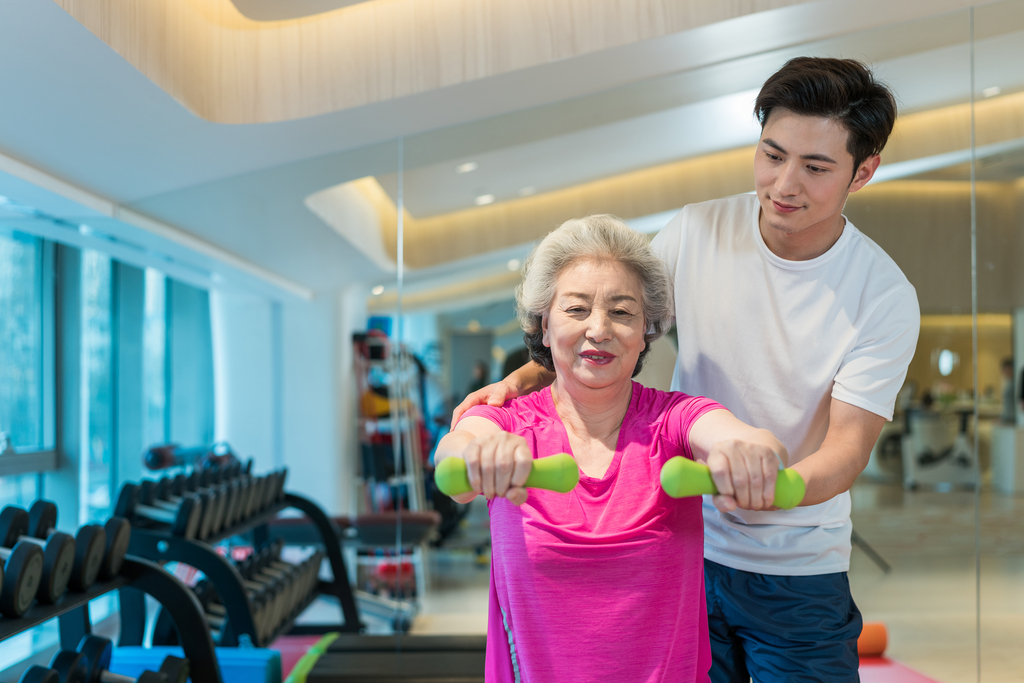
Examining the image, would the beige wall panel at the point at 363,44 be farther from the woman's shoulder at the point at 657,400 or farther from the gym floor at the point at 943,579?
the gym floor at the point at 943,579

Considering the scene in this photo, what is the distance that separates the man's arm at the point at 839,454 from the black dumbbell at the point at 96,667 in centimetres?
193

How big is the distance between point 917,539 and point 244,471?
3390 mm

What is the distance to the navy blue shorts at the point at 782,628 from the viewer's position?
1.35 meters

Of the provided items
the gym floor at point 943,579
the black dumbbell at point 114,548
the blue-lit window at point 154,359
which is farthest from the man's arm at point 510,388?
the blue-lit window at point 154,359

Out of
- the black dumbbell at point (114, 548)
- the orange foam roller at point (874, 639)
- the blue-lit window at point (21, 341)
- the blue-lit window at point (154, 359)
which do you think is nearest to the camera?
the black dumbbell at point (114, 548)

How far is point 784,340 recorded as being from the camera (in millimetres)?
1401

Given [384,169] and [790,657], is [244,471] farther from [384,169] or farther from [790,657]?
[790,657]

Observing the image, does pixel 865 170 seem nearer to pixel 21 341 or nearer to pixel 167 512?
pixel 167 512

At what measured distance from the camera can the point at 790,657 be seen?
136 cm

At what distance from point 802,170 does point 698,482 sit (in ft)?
2.10

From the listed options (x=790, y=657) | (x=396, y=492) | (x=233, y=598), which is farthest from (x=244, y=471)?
(x=790, y=657)

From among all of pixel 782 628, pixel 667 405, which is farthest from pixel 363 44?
pixel 782 628

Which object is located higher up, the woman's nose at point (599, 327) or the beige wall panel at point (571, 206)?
the beige wall panel at point (571, 206)

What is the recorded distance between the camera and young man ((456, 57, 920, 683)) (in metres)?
1.27
